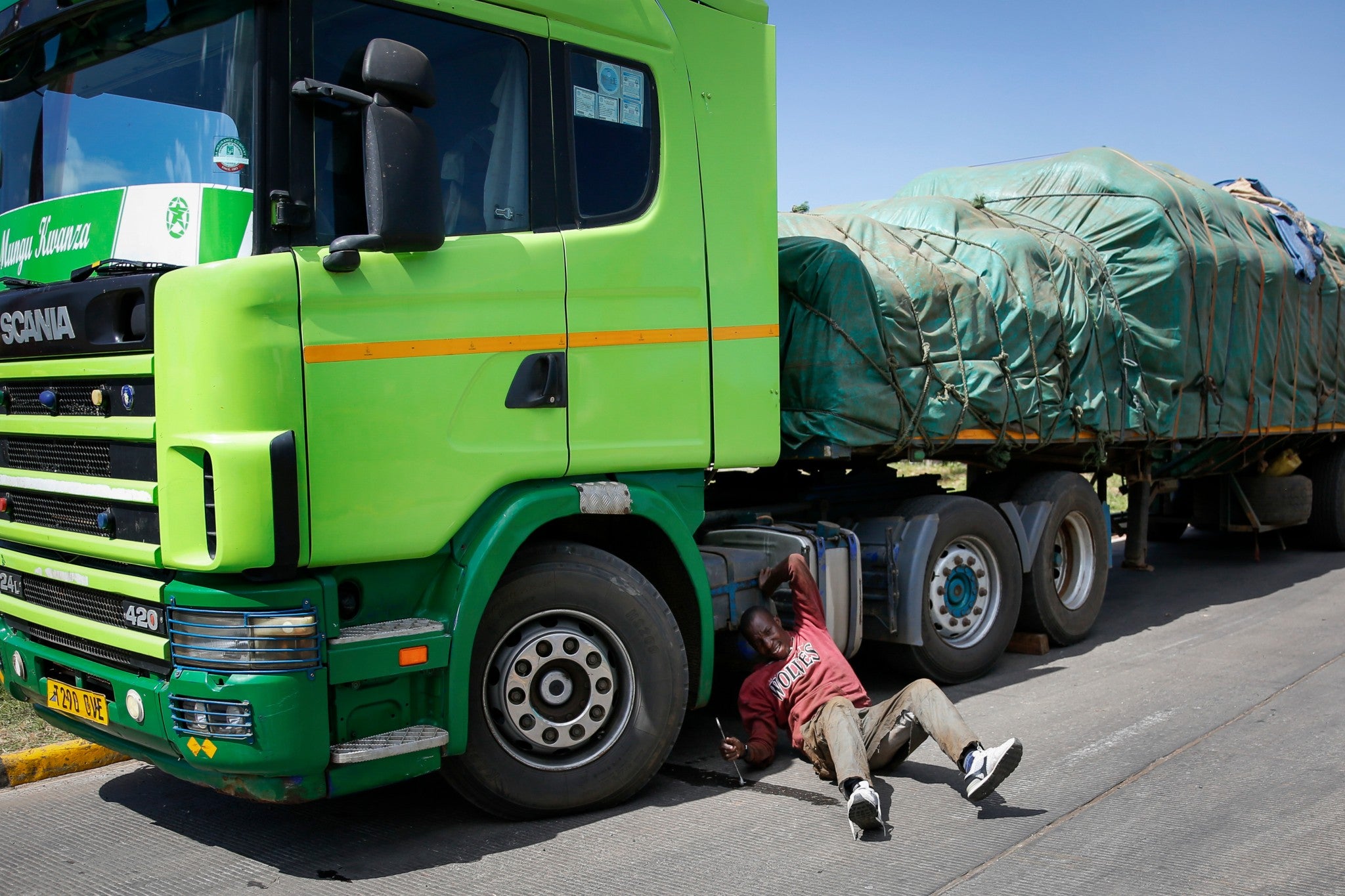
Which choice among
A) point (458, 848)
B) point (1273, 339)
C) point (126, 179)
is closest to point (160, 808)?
point (458, 848)

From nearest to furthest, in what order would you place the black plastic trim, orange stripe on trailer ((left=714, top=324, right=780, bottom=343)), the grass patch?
the black plastic trim → orange stripe on trailer ((left=714, top=324, right=780, bottom=343)) → the grass patch

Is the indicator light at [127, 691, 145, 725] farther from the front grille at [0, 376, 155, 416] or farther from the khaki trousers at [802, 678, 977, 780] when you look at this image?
the khaki trousers at [802, 678, 977, 780]

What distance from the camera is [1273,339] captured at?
Answer: 9281 mm

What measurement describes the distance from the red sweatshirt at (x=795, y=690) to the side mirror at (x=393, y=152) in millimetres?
2467

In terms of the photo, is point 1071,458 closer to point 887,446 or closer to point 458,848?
point 887,446

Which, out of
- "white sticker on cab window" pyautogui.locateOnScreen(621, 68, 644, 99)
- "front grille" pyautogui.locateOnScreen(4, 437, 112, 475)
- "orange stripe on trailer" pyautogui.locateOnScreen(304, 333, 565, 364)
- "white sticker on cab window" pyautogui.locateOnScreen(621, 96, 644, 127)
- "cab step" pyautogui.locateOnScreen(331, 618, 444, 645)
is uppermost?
"white sticker on cab window" pyautogui.locateOnScreen(621, 68, 644, 99)

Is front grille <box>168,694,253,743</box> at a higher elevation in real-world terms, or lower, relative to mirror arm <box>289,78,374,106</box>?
lower

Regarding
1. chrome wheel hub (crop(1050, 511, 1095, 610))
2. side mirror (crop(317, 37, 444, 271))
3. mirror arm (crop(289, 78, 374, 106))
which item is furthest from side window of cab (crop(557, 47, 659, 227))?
chrome wheel hub (crop(1050, 511, 1095, 610))

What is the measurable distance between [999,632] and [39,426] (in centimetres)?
509

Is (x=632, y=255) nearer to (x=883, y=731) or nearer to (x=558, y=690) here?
(x=558, y=690)

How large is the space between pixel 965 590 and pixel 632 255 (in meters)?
3.23

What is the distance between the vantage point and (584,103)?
460cm

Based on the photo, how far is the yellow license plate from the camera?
4172 mm

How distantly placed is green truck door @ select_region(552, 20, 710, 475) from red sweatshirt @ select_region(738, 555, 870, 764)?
0.99 meters
